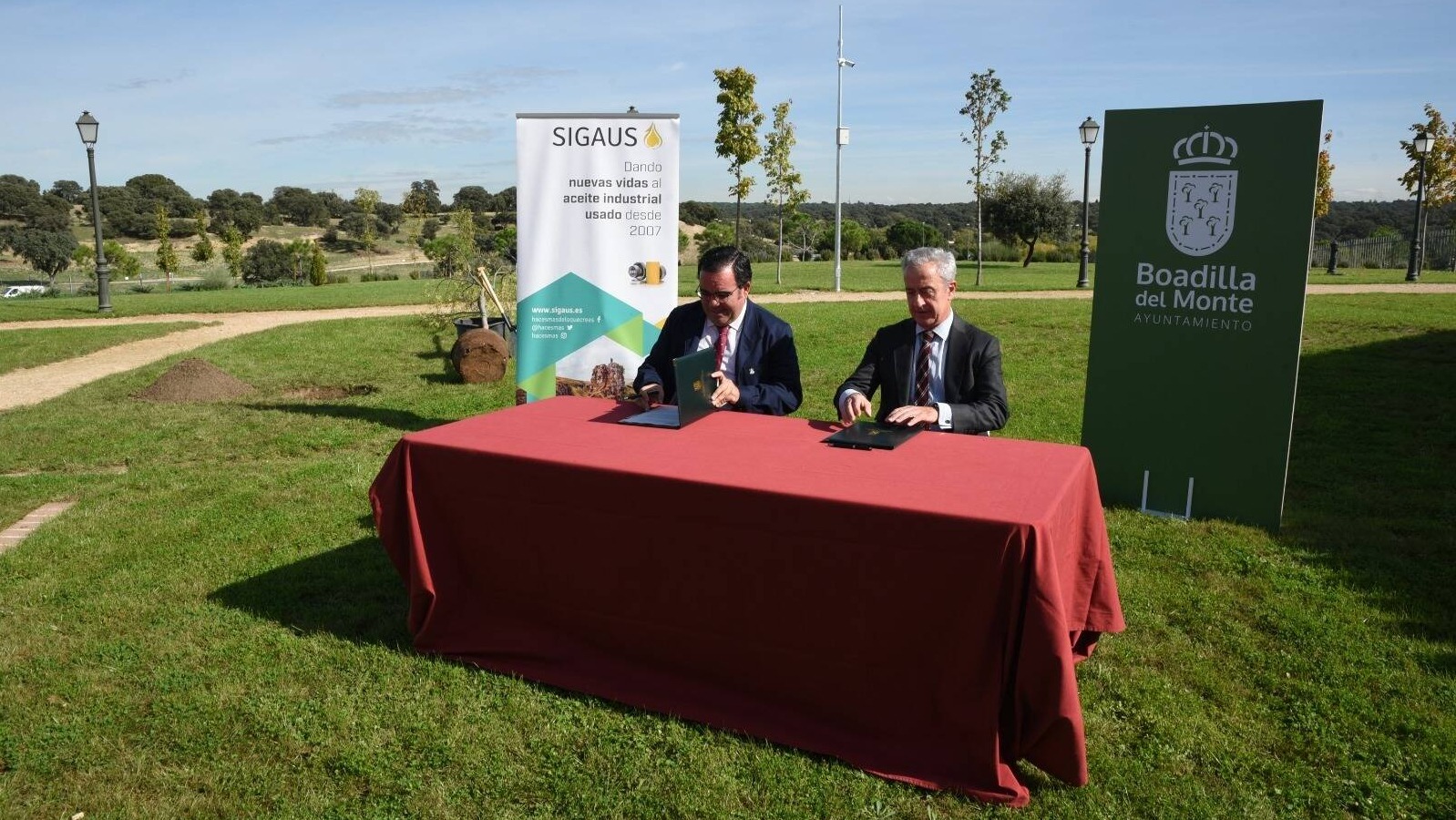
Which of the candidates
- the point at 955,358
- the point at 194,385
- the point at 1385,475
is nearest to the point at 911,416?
the point at 955,358

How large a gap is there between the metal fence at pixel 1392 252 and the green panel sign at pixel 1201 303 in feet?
92.2

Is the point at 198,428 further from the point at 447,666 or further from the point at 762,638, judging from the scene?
the point at 762,638

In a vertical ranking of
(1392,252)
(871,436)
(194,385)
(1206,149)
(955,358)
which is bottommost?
(194,385)

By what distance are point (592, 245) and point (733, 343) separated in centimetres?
276

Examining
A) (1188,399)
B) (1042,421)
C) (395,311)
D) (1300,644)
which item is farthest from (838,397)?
(395,311)

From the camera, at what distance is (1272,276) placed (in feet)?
18.5

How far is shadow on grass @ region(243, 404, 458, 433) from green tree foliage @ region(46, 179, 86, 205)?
73.0 m

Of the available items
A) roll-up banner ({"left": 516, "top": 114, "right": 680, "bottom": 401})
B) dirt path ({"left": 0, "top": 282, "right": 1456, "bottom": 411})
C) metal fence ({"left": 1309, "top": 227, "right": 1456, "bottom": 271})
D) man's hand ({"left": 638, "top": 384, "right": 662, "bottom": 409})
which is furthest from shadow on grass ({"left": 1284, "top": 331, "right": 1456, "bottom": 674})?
metal fence ({"left": 1309, "top": 227, "right": 1456, "bottom": 271})

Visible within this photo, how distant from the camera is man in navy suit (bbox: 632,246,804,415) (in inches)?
182

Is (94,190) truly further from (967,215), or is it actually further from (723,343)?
(967,215)

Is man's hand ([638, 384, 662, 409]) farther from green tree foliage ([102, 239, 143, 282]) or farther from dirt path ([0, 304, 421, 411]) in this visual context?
green tree foliage ([102, 239, 143, 282])

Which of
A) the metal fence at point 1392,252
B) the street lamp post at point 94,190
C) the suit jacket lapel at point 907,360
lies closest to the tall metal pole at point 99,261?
the street lamp post at point 94,190

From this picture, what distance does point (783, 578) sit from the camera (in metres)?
3.21

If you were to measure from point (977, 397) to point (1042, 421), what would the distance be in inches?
184
